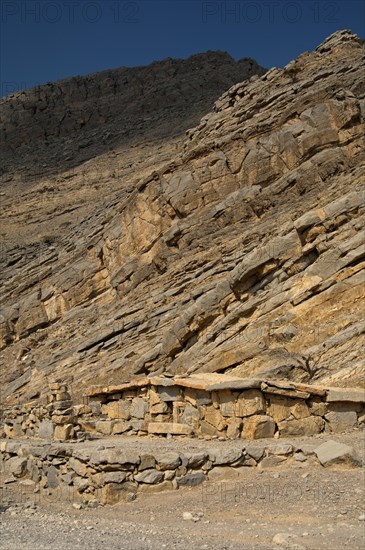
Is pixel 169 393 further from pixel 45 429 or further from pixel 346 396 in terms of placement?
pixel 346 396

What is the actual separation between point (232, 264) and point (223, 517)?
13.2 meters

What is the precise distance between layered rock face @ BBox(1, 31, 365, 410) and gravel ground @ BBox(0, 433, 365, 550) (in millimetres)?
4969

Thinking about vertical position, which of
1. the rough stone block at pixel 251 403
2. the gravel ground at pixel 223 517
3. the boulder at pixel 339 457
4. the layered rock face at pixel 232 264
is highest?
the layered rock face at pixel 232 264

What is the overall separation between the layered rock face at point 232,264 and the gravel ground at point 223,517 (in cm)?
497

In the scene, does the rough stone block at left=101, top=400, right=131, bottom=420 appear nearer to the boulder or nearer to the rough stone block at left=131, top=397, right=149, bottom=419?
the rough stone block at left=131, top=397, right=149, bottom=419

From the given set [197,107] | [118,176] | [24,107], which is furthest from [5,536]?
[24,107]

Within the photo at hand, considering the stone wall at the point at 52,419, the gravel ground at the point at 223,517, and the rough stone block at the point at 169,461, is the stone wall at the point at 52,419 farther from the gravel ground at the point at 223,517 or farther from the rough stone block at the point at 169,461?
the rough stone block at the point at 169,461

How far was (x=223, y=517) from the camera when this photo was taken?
8375mm

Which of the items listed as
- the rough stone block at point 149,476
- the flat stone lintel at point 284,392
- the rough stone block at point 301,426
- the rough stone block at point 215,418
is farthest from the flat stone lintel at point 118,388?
the rough stone block at point 149,476

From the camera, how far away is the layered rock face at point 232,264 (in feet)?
55.1

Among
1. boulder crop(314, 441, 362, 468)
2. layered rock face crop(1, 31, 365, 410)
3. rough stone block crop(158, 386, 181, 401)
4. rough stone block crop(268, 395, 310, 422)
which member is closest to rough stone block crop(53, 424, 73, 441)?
rough stone block crop(158, 386, 181, 401)

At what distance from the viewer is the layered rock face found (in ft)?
55.1

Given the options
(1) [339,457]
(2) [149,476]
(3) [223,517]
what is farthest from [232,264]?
(3) [223,517]

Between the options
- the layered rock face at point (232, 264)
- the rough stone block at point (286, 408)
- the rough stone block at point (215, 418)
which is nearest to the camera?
the rough stone block at point (286, 408)
